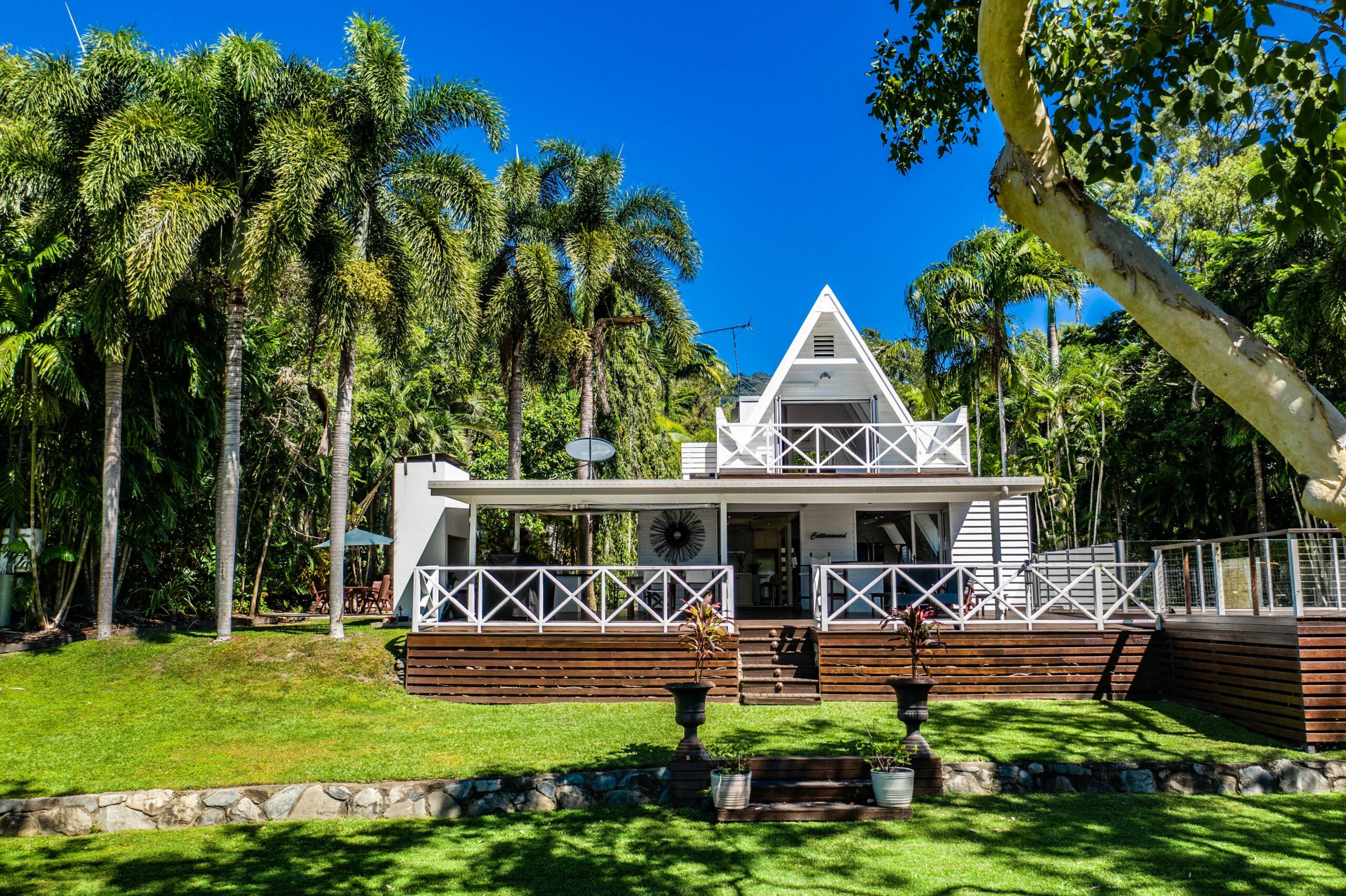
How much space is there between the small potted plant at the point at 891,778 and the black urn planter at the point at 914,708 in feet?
1.23

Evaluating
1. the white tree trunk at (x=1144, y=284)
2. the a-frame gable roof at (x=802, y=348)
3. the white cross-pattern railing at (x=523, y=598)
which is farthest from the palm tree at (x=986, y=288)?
the white tree trunk at (x=1144, y=284)

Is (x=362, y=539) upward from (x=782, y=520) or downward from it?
downward

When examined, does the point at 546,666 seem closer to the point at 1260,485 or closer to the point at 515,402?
the point at 515,402

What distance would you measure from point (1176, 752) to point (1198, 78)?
812 cm

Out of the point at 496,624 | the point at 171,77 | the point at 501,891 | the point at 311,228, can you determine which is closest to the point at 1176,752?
the point at 501,891

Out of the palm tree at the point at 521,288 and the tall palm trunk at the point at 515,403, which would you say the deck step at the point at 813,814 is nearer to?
the palm tree at the point at 521,288

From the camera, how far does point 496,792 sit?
9.05 meters

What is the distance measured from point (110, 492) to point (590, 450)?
815 centimetres

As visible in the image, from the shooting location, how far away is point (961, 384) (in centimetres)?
2462

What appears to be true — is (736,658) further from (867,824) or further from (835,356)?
(835,356)

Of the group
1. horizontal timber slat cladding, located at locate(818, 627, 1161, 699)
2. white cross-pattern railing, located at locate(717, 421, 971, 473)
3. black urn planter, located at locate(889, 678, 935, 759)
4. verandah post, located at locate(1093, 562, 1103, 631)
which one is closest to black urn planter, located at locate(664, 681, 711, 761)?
black urn planter, located at locate(889, 678, 935, 759)

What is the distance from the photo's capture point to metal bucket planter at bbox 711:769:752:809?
8555 mm

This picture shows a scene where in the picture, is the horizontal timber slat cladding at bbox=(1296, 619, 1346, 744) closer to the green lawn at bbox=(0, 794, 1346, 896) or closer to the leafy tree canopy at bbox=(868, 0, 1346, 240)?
the green lawn at bbox=(0, 794, 1346, 896)

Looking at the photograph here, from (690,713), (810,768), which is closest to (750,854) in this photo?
(810,768)
